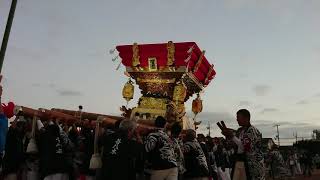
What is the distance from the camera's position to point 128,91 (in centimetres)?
1848

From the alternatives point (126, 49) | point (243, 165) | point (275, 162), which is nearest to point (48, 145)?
point (243, 165)

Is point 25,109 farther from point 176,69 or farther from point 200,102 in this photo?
point 200,102

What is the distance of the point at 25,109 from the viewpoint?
7316mm

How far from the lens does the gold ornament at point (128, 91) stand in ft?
60.5

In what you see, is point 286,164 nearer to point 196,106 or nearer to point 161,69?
point 196,106

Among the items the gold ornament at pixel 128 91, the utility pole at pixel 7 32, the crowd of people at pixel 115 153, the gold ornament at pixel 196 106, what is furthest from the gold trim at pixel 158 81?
the utility pole at pixel 7 32

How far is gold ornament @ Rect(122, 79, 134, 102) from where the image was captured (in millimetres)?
18438

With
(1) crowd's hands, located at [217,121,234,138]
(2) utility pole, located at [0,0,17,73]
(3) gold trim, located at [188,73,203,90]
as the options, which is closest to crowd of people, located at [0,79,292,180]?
(1) crowd's hands, located at [217,121,234,138]

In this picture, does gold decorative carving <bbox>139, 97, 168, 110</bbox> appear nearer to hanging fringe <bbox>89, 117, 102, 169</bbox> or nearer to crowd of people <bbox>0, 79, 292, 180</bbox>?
crowd of people <bbox>0, 79, 292, 180</bbox>

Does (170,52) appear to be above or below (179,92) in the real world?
above

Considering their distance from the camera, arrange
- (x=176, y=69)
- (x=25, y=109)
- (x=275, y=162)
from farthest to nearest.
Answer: (x=275, y=162) < (x=176, y=69) < (x=25, y=109)

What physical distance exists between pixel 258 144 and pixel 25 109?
398cm

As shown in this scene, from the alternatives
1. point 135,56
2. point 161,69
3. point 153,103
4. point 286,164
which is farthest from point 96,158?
point 286,164

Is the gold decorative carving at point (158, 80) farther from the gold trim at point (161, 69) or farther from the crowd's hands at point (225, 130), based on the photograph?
the crowd's hands at point (225, 130)
